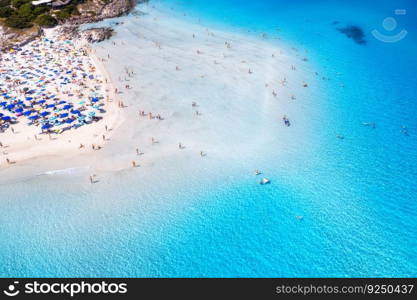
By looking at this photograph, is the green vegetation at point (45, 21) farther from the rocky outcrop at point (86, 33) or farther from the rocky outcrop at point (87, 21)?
the rocky outcrop at point (86, 33)

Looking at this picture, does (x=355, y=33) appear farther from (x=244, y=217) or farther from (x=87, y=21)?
(x=87, y=21)

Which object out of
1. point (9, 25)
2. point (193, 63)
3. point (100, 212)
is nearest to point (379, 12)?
point (193, 63)

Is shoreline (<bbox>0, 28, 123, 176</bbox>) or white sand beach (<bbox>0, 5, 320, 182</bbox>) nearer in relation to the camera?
shoreline (<bbox>0, 28, 123, 176</bbox>)

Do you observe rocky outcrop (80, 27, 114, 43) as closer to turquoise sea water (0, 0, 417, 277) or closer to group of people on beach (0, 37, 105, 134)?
group of people on beach (0, 37, 105, 134)

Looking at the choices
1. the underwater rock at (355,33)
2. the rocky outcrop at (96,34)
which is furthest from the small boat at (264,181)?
the rocky outcrop at (96,34)

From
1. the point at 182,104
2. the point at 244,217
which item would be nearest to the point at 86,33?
the point at 182,104

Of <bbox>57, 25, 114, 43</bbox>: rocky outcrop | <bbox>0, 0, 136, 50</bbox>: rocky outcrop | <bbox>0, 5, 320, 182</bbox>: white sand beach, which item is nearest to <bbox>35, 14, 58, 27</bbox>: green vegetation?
<bbox>0, 0, 136, 50</bbox>: rocky outcrop
